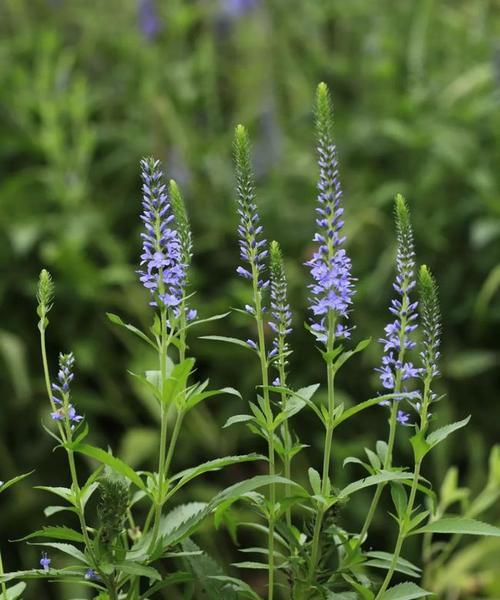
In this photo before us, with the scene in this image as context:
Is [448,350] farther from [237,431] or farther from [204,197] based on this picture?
[204,197]

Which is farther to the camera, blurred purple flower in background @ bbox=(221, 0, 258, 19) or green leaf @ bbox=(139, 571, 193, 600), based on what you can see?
blurred purple flower in background @ bbox=(221, 0, 258, 19)

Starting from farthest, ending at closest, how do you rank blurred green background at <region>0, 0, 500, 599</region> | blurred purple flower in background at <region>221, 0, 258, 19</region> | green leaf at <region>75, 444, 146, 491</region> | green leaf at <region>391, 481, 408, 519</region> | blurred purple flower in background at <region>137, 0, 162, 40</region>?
blurred purple flower in background at <region>221, 0, 258, 19</region> → blurred purple flower in background at <region>137, 0, 162, 40</region> → blurred green background at <region>0, 0, 500, 599</region> → green leaf at <region>391, 481, 408, 519</region> → green leaf at <region>75, 444, 146, 491</region>

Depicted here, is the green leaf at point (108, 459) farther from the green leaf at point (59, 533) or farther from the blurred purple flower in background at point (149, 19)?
the blurred purple flower in background at point (149, 19)

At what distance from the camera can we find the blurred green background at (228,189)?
13.6ft

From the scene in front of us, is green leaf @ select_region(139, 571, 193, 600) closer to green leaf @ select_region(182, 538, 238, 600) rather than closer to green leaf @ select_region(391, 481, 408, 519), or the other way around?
green leaf @ select_region(182, 538, 238, 600)

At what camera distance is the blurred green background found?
4.15 metres

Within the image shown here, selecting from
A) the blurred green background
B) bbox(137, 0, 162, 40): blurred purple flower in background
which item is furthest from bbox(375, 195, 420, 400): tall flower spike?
bbox(137, 0, 162, 40): blurred purple flower in background

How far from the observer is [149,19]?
5117 millimetres

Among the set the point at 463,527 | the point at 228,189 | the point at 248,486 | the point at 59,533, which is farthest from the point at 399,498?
the point at 228,189

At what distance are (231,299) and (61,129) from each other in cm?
152

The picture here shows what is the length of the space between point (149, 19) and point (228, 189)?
1.06 meters

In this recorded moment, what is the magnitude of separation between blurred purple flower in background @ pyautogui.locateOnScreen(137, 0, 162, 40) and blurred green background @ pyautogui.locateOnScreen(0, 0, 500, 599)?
0.01m

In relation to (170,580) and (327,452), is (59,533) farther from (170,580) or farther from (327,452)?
(327,452)

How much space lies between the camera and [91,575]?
124cm
